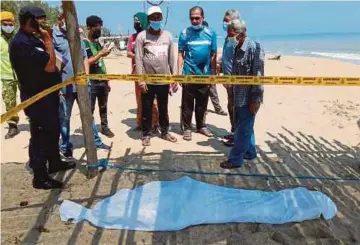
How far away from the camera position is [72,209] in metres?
3.64

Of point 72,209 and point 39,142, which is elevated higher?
point 39,142

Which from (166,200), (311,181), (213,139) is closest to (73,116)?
(213,139)

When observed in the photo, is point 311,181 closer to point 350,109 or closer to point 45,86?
point 45,86

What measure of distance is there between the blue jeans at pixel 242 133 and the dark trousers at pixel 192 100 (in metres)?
1.48

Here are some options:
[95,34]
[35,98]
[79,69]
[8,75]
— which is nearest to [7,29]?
[8,75]

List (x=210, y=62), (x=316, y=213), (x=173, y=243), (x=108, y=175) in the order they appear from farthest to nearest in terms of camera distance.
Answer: (x=210, y=62) → (x=108, y=175) → (x=316, y=213) → (x=173, y=243)

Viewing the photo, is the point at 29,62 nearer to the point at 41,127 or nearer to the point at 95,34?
the point at 41,127

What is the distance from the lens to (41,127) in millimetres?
4129

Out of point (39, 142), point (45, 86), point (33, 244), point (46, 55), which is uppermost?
point (46, 55)

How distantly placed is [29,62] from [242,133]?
2.62m

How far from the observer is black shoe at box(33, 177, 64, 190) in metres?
4.20

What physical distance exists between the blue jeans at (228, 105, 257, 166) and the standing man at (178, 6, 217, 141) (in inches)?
57.3

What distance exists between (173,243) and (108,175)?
5.62 feet

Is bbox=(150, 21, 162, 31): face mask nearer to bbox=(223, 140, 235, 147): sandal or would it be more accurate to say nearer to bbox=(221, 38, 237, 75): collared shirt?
bbox=(221, 38, 237, 75): collared shirt
